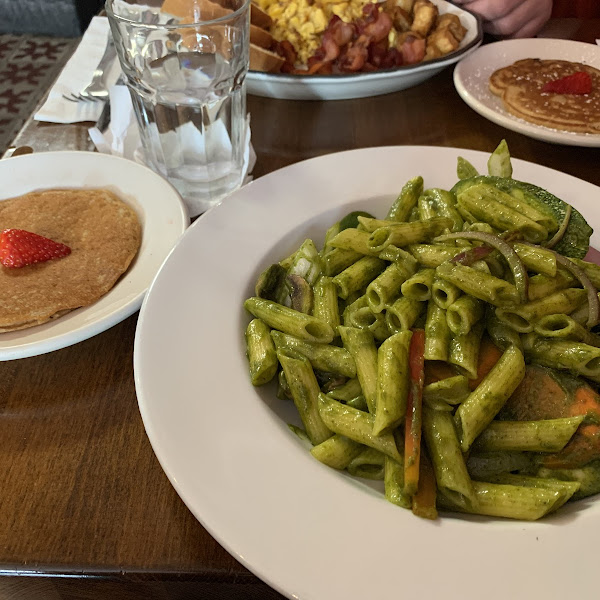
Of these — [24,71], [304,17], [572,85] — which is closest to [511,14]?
[572,85]

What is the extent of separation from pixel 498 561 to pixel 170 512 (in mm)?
500

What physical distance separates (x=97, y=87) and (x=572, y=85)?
5.17 ft

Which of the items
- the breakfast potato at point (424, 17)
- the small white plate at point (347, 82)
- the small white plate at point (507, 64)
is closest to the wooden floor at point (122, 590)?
the small white plate at point (507, 64)

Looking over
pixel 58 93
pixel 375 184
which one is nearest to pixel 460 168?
pixel 375 184

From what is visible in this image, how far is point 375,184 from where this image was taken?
4.74 feet

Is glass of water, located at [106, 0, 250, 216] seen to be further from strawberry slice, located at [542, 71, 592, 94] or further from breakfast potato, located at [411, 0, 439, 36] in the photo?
strawberry slice, located at [542, 71, 592, 94]

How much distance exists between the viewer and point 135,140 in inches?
69.1

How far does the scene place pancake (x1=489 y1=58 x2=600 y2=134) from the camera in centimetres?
171

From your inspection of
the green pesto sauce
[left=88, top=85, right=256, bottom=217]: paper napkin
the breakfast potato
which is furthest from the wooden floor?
the breakfast potato

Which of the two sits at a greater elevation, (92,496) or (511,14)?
(511,14)

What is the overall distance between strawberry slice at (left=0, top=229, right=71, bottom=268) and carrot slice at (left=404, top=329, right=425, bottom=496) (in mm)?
842

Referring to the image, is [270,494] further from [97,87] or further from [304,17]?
[304,17]

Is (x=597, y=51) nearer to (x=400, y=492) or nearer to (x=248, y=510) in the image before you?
(x=400, y=492)

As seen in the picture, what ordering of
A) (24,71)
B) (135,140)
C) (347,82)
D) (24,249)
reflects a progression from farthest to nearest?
1. (24,71)
2. (347,82)
3. (135,140)
4. (24,249)
